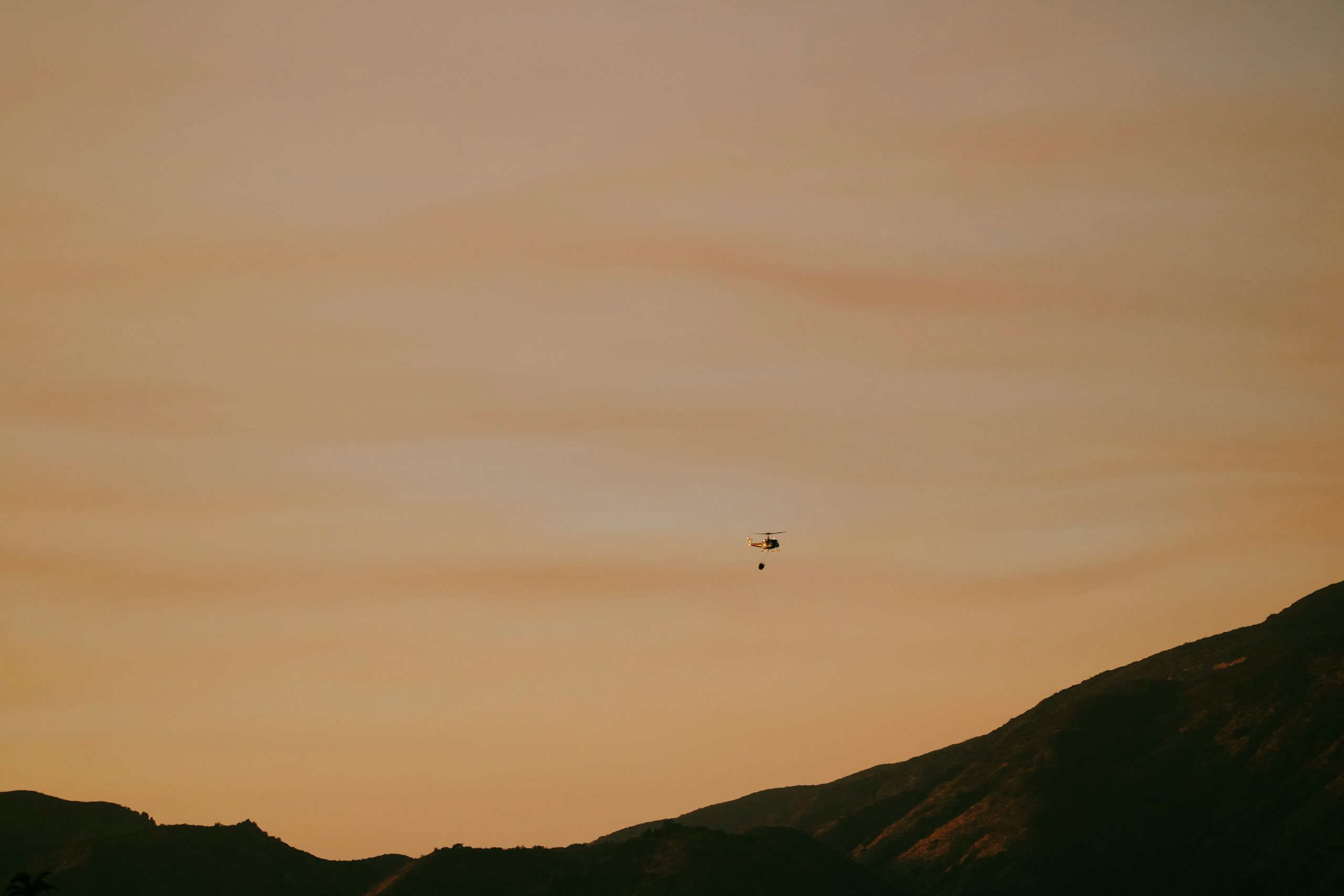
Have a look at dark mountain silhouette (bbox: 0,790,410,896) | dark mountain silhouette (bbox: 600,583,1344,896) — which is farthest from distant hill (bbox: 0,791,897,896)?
dark mountain silhouette (bbox: 600,583,1344,896)

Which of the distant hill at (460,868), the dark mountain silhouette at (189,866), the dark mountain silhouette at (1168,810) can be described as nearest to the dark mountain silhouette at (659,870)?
the distant hill at (460,868)

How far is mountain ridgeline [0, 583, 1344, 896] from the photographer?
148750 mm

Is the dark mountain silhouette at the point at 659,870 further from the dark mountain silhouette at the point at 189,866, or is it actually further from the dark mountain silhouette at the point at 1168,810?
the dark mountain silhouette at the point at 1168,810

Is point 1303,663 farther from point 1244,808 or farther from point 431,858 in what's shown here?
point 431,858

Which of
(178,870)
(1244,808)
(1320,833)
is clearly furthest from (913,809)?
(178,870)

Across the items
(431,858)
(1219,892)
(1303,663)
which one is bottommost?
(1219,892)

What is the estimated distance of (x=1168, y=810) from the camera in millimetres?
176750

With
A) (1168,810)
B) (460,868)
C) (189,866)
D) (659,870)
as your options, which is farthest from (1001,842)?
(189,866)

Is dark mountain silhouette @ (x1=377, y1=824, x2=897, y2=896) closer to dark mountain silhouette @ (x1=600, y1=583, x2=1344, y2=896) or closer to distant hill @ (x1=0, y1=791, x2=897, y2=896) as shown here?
distant hill @ (x1=0, y1=791, x2=897, y2=896)

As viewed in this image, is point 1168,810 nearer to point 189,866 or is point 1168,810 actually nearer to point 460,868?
point 460,868

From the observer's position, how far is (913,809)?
195750 millimetres

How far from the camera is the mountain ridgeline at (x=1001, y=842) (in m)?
149

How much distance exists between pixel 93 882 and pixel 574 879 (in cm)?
4736

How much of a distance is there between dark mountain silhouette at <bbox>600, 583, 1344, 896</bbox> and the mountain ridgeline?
0.28m
